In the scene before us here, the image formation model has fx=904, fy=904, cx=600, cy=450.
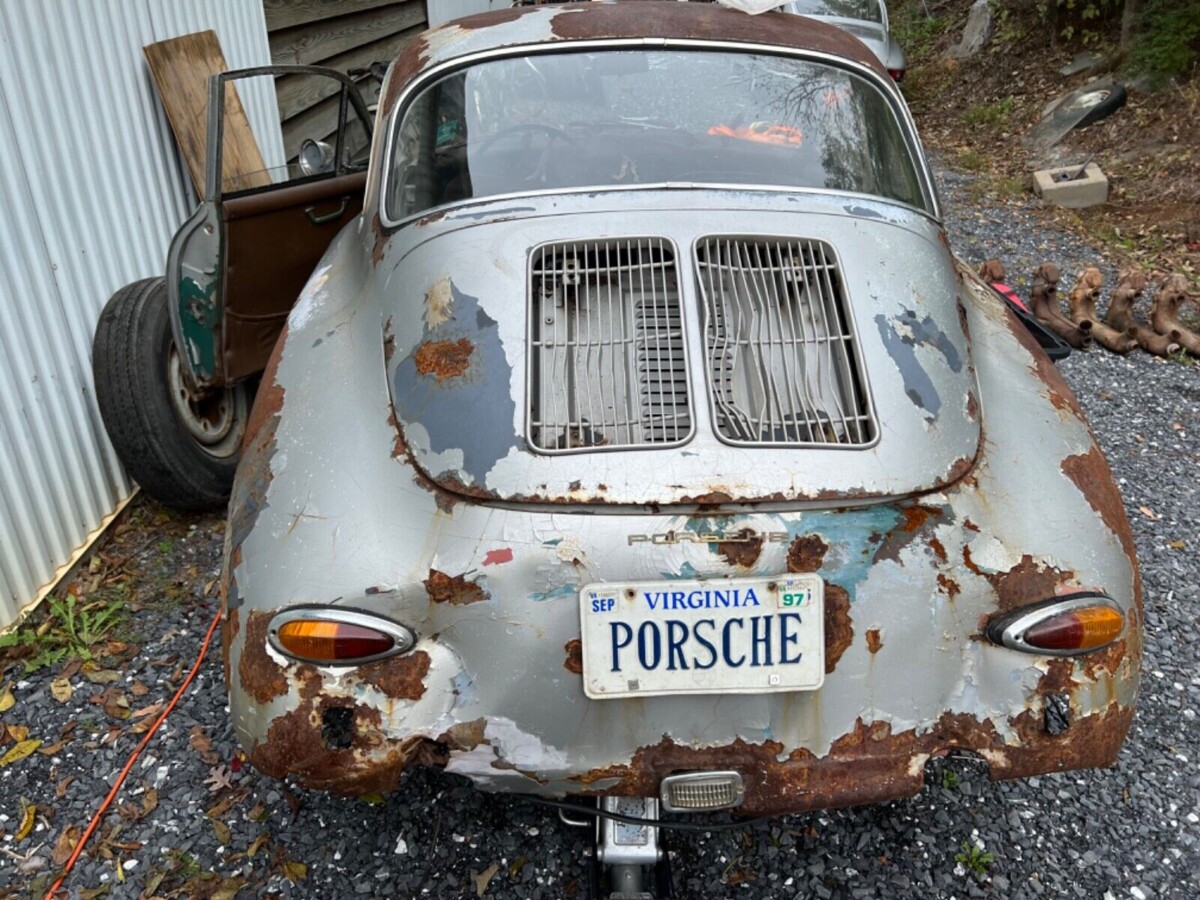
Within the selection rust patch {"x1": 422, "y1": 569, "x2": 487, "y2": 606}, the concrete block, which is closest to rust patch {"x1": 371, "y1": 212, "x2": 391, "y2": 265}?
rust patch {"x1": 422, "y1": 569, "x2": 487, "y2": 606}

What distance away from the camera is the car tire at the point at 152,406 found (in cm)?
335

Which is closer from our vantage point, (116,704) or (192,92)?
(116,704)

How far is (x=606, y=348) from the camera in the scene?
2.20 m

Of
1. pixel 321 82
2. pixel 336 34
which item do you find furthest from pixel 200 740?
pixel 336 34

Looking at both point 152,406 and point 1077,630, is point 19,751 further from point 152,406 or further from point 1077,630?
point 1077,630

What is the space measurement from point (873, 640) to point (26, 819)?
2.30 meters

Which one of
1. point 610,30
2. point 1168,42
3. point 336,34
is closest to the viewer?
point 610,30

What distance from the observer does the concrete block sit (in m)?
7.63

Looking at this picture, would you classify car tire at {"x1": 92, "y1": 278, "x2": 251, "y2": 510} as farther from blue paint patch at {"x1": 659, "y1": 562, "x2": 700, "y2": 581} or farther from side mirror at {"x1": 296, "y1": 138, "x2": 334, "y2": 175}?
blue paint patch at {"x1": 659, "y1": 562, "x2": 700, "y2": 581}

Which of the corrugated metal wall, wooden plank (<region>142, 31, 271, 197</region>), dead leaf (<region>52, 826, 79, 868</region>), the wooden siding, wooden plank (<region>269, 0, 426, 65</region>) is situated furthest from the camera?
wooden plank (<region>269, 0, 426, 65</region>)

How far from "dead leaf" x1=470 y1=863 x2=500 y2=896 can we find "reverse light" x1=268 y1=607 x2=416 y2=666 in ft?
2.69

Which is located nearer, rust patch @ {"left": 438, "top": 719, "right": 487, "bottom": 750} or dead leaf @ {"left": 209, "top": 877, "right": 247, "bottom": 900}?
rust patch @ {"left": 438, "top": 719, "right": 487, "bottom": 750}

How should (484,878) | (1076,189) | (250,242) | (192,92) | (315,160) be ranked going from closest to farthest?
(484,878) → (250,242) → (315,160) → (192,92) → (1076,189)

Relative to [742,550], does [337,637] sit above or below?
below
